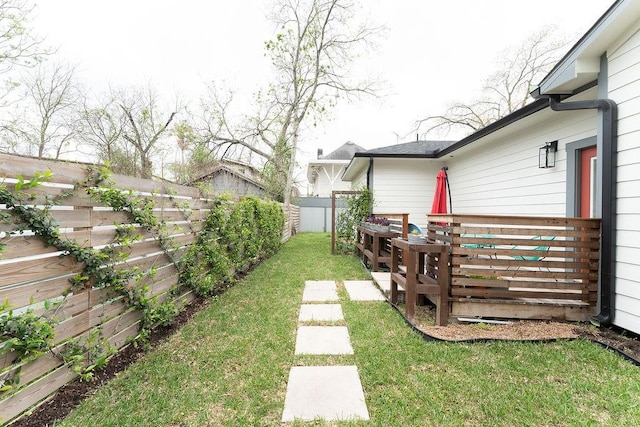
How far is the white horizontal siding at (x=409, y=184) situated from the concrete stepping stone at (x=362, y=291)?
11.2ft

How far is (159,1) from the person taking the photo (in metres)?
7.88

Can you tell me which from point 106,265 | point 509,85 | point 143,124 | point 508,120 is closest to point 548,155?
point 508,120

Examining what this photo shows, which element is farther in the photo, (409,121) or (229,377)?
(409,121)

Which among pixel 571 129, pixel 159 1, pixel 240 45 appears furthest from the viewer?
pixel 240 45

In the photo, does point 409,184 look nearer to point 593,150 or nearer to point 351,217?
point 351,217

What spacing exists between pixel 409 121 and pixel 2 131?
15.4 meters

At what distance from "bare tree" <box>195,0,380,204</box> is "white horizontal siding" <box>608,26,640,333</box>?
10307 mm

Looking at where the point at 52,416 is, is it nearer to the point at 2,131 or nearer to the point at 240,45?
the point at 2,131

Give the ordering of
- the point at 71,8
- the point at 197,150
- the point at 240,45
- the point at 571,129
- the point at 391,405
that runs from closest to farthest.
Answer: the point at 391,405
the point at 571,129
the point at 71,8
the point at 240,45
the point at 197,150

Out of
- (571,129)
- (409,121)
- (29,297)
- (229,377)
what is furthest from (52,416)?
(409,121)

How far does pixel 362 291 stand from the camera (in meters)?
4.57

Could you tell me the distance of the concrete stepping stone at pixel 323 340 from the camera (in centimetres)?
267

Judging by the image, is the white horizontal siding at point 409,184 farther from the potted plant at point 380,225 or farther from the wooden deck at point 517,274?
the wooden deck at point 517,274

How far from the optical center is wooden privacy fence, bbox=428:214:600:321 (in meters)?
3.09
